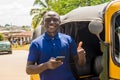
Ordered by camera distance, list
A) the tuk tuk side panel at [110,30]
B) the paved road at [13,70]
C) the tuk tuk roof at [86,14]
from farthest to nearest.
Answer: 1. the paved road at [13,70]
2. the tuk tuk roof at [86,14]
3. the tuk tuk side panel at [110,30]

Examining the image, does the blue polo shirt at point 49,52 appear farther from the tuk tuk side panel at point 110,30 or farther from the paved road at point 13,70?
→ the paved road at point 13,70

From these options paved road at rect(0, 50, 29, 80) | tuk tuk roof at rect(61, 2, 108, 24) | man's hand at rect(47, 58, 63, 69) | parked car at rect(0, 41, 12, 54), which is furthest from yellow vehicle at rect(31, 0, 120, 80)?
parked car at rect(0, 41, 12, 54)

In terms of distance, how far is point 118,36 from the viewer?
4453mm

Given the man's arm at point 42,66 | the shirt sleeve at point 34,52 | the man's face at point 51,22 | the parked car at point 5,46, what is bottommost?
the parked car at point 5,46

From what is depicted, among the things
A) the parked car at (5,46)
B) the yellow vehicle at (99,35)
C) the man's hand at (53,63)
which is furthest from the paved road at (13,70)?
the man's hand at (53,63)

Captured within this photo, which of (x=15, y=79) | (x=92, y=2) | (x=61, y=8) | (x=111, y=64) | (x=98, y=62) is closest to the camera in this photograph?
(x=111, y=64)

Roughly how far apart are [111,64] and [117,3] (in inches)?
27.5

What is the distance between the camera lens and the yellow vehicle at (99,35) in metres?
4.40

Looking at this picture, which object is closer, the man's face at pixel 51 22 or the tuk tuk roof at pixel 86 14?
the man's face at pixel 51 22

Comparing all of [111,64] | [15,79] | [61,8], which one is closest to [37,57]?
[111,64]

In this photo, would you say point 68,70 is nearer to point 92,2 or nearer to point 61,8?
point 92,2

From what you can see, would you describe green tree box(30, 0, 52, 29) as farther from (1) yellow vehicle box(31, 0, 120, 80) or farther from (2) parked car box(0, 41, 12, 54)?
(1) yellow vehicle box(31, 0, 120, 80)

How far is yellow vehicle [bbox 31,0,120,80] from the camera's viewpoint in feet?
14.4

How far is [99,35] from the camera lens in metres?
4.47
